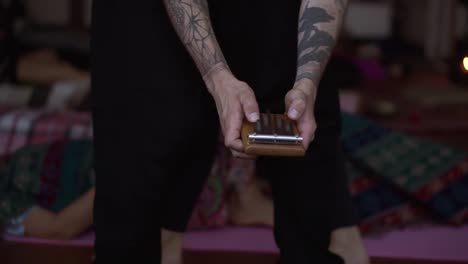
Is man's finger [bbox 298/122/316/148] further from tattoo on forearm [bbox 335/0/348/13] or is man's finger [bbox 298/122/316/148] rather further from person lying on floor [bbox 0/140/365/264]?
person lying on floor [bbox 0/140/365/264]

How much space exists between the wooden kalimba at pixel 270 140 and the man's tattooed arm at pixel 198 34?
4.5 inches

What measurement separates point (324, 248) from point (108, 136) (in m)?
0.36

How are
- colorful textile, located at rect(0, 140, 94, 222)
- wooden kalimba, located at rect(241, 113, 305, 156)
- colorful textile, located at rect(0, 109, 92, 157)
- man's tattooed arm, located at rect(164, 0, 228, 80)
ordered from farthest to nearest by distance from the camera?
colorful textile, located at rect(0, 109, 92, 157)
colorful textile, located at rect(0, 140, 94, 222)
man's tattooed arm, located at rect(164, 0, 228, 80)
wooden kalimba, located at rect(241, 113, 305, 156)

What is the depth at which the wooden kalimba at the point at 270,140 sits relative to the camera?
0.69m

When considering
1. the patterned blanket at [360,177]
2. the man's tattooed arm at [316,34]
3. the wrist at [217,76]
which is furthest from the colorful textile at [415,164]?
the wrist at [217,76]

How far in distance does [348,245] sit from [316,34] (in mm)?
384

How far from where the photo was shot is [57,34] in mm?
2805

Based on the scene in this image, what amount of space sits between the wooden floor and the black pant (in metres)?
0.43

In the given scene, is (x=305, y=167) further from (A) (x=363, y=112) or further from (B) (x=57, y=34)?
(B) (x=57, y=34)

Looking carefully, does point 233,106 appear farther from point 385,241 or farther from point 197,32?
point 385,241

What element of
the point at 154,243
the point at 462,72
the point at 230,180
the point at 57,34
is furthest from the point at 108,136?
the point at 57,34

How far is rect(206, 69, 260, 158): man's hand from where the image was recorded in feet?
2.33

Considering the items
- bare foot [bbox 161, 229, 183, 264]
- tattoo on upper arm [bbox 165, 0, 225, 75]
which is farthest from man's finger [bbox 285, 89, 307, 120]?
bare foot [bbox 161, 229, 183, 264]

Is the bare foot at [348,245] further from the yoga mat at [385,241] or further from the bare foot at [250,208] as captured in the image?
the bare foot at [250,208]
